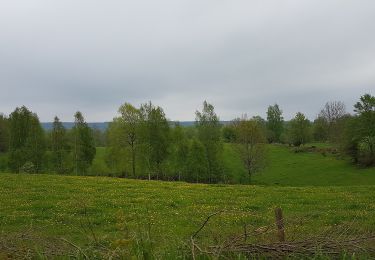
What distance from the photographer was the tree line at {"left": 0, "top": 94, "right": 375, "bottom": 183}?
6588 cm

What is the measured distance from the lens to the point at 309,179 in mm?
68875

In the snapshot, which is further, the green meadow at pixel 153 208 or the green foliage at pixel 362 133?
the green foliage at pixel 362 133

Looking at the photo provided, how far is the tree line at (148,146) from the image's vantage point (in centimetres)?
6588

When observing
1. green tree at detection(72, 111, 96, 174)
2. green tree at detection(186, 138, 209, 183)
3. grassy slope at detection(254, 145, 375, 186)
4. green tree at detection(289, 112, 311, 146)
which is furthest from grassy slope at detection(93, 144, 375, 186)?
green tree at detection(289, 112, 311, 146)

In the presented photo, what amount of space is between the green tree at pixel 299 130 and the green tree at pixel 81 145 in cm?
5551

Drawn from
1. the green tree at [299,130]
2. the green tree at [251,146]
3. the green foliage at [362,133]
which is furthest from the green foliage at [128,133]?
the green tree at [299,130]

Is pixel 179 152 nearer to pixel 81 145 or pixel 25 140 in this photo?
pixel 81 145

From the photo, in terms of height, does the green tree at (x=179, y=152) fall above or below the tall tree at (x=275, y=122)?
below

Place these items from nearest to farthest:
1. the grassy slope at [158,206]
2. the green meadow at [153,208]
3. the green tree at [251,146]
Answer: the green meadow at [153,208]
the grassy slope at [158,206]
the green tree at [251,146]

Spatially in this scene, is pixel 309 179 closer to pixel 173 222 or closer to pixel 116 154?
pixel 116 154

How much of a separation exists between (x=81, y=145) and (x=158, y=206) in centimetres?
5093

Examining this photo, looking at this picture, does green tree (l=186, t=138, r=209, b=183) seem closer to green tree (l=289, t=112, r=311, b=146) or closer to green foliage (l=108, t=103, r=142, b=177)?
green foliage (l=108, t=103, r=142, b=177)

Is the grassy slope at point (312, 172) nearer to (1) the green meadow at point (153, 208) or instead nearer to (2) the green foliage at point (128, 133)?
(2) the green foliage at point (128, 133)

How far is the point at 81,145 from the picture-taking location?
67.4m
